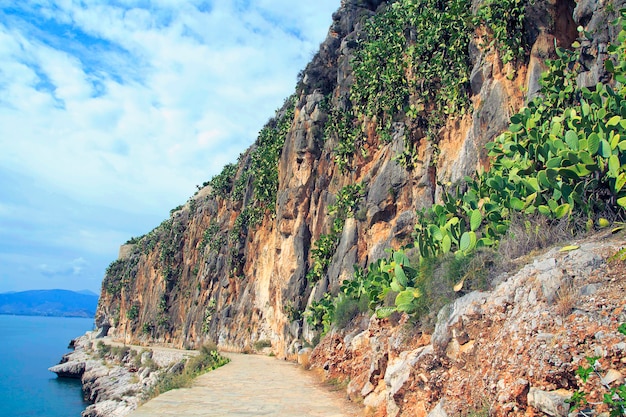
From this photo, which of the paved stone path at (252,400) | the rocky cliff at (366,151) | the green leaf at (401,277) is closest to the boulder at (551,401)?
the rocky cliff at (366,151)

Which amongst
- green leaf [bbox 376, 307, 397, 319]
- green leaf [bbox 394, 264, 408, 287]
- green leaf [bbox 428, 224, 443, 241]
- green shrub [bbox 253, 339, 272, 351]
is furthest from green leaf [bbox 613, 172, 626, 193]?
green shrub [bbox 253, 339, 272, 351]

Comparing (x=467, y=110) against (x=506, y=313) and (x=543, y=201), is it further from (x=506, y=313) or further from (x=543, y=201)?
(x=506, y=313)

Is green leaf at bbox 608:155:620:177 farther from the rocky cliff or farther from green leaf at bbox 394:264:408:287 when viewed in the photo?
green leaf at bbox 394:264:408:287

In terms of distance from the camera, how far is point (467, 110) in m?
13.9

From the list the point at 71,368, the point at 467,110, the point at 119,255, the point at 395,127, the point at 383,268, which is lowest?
the point at 71,368

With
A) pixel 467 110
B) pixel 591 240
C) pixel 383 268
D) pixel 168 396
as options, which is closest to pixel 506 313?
pixel 591 240

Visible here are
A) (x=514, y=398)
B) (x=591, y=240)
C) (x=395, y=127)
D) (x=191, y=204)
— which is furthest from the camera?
(x=191, y=204)

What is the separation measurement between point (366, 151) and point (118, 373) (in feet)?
85.9

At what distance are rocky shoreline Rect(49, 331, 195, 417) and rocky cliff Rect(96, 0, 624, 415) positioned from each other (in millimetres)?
3794

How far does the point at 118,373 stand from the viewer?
115 feet

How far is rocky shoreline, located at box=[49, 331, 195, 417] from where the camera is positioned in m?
25.2

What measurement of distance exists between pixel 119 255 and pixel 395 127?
63.1m

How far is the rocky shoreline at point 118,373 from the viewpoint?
82.7ft

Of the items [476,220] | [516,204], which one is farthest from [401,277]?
[516,204]
